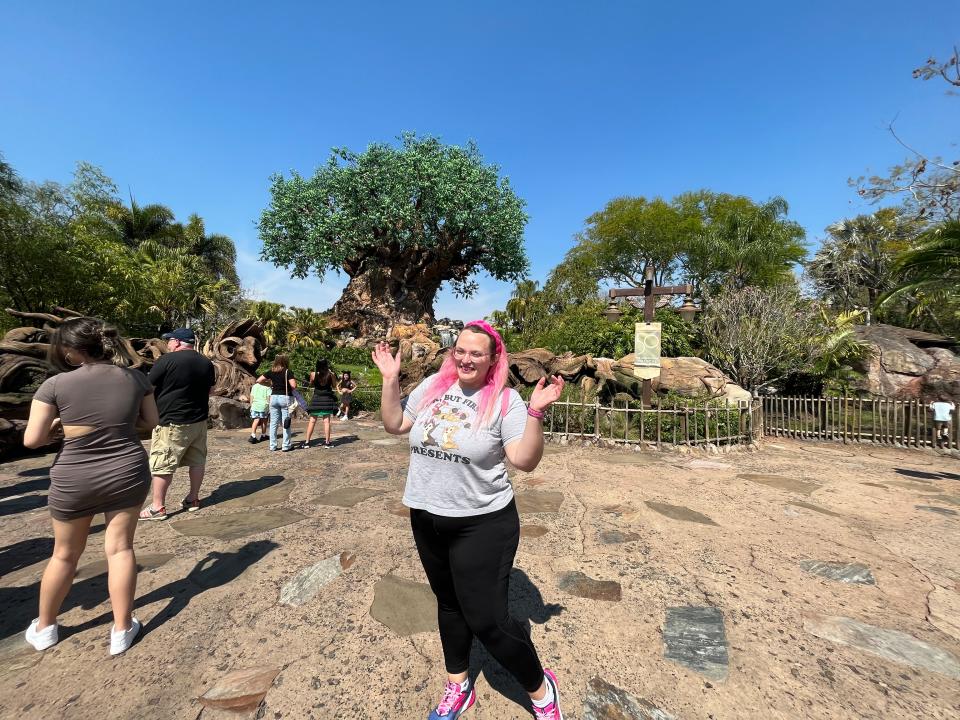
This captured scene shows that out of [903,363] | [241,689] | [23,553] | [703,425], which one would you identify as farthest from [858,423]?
[23,553]

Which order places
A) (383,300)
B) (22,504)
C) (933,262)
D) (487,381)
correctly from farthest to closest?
(383,300) → (933,262) → (22,504) → (487,381)

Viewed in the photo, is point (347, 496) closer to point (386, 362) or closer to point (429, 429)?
point (386, 362)

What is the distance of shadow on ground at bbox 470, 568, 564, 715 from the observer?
6.70 feet

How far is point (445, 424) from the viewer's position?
70.6 inches

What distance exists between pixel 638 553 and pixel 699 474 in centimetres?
337

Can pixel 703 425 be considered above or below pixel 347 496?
above

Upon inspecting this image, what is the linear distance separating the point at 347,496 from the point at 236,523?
3.78 ft

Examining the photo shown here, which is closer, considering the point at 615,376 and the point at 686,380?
the point at 615,376

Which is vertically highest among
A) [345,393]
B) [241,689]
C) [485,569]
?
[345,393]

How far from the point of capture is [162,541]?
3.54m

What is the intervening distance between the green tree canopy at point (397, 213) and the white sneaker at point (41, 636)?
943 inches

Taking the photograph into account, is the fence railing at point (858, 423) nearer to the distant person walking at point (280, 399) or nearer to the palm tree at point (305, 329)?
the distant person walking at point (280, 399)

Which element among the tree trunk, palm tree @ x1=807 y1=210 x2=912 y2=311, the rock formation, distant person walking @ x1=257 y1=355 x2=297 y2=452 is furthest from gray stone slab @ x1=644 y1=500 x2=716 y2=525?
palm tree @ x1=807 y1=210 x2=912 y2=311

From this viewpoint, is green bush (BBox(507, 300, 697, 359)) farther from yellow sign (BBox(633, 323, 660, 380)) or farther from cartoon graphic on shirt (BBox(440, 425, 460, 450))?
cartoon graphic on shirt (BBox(440, 425, 460, 450))
